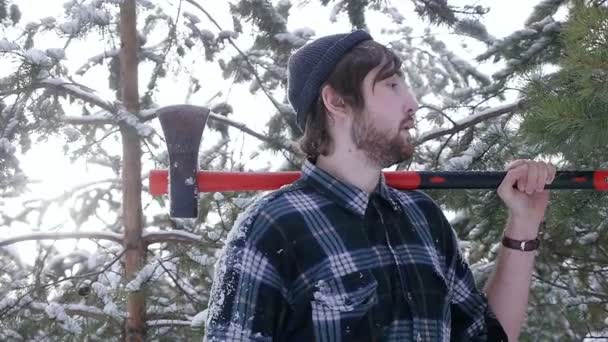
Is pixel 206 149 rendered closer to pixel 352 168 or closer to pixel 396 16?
pixel 396 16

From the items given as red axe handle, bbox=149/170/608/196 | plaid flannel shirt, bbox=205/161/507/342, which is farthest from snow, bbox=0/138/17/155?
plaid flannel shirt, bbox=205/161/507/342

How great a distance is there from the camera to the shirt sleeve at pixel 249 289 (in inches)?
81.3

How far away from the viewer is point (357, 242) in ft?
7.47

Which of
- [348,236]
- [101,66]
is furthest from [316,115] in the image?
[101,66]

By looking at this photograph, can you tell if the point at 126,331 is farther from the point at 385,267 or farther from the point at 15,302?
the point at 385,267

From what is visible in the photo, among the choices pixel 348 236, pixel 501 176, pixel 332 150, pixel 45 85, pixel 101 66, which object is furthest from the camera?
pixel 101 66

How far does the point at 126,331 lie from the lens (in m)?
6.81

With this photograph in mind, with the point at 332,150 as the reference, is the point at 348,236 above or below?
below

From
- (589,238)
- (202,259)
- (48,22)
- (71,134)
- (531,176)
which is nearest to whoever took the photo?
(531,176)

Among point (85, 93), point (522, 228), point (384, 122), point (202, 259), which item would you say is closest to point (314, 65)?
point (384, 122)

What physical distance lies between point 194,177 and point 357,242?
75cm

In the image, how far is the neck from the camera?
2430 millimetres

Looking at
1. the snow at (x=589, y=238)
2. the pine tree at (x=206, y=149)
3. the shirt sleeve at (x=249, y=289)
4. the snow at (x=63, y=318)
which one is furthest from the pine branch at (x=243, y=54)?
the shirt sleeve at (x=249, y=289)

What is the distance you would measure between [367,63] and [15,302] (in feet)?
18.1
